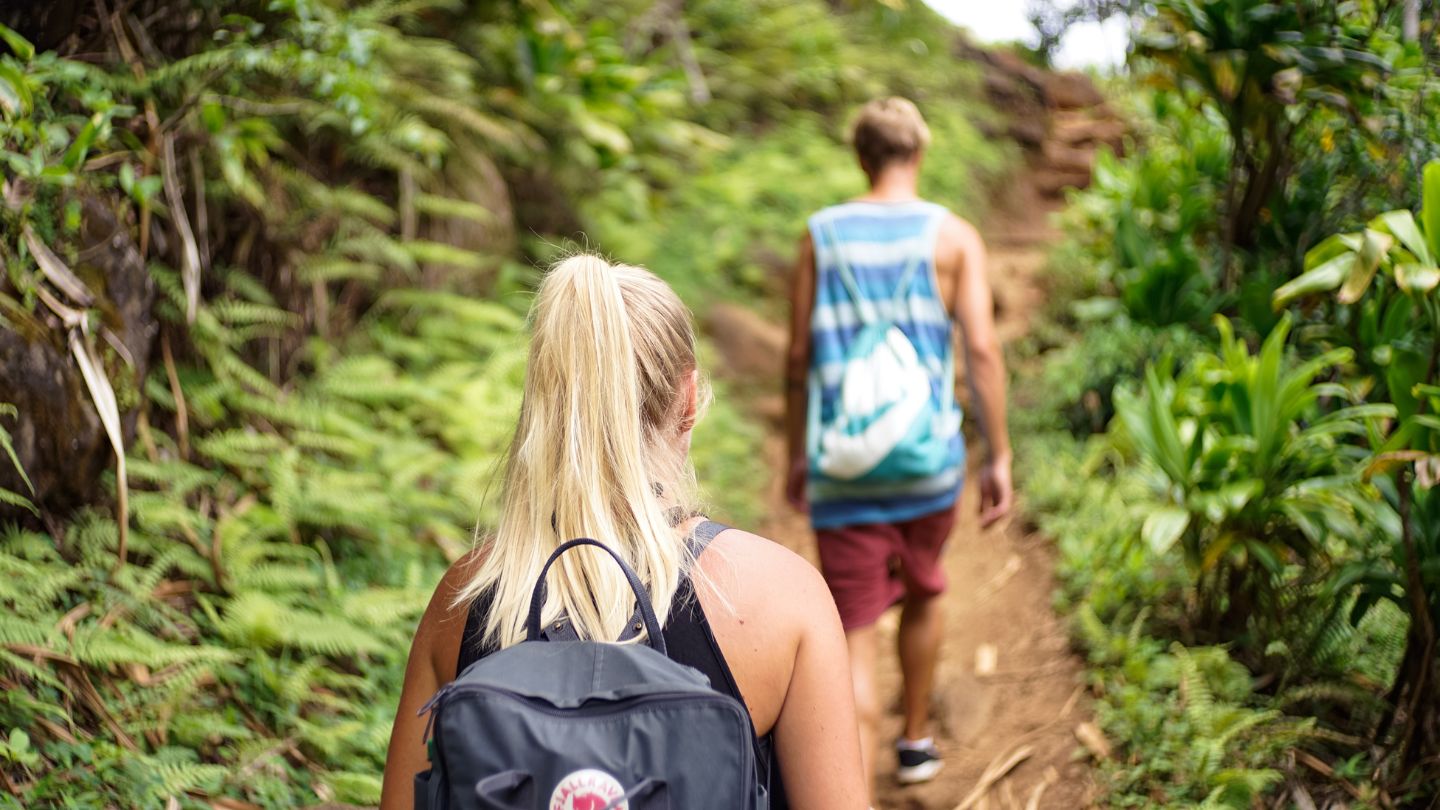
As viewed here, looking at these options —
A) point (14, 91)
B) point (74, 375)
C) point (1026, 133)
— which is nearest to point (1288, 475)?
point (74, 375)

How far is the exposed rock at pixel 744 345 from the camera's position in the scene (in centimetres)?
802

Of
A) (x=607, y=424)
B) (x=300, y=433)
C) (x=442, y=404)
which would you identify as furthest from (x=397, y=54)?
(x=607, y=424)

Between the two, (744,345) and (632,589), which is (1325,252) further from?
(744,345)

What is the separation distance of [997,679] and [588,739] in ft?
11.2

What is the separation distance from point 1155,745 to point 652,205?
6.05m

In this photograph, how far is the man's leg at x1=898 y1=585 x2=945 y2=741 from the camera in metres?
3.69

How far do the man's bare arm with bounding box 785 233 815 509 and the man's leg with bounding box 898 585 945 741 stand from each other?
56 cm

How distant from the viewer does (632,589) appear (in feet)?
5.06

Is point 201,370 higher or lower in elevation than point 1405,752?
higher

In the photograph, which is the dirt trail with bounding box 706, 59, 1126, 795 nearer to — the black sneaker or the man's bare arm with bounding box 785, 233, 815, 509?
the black sneaker

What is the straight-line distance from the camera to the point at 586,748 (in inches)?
52.6

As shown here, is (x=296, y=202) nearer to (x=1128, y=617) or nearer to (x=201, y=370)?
(x=201, y=370)

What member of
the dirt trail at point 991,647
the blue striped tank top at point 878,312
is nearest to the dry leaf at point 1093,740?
the dirt trail at point 991,647

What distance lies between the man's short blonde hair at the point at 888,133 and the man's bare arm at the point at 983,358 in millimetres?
289
